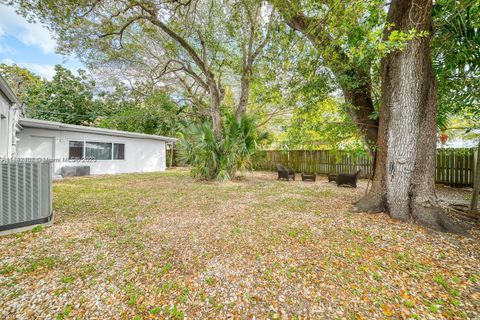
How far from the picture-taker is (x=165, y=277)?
7.14 ft

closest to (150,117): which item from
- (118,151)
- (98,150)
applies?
(118,151)

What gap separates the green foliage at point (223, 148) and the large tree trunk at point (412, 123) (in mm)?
5477

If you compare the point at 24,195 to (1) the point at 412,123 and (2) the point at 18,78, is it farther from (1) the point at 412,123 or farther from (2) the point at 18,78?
(2) the point at 18,78

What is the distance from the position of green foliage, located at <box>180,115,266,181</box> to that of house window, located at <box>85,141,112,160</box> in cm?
549

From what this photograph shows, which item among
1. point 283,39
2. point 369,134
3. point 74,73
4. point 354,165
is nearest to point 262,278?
point 369,134

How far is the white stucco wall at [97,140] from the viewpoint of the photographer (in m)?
9.26

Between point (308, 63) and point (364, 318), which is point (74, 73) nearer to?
point (308, 63)

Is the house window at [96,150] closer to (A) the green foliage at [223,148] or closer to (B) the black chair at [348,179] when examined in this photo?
(A) the green foliage at [223,148]

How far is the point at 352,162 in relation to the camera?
408 inches

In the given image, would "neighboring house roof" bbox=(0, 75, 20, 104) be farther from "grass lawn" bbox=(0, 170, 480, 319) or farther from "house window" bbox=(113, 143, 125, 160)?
"house window" bbox=(113, 143, 125, 160)

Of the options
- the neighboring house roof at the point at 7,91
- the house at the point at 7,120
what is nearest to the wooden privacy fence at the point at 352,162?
the neighboring house roof at the point at 7,91

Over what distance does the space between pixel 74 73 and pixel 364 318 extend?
76.9 feet

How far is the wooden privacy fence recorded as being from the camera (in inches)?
286

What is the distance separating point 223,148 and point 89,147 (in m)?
7.77
